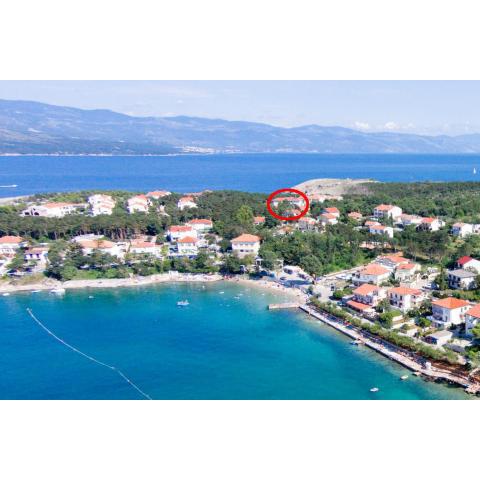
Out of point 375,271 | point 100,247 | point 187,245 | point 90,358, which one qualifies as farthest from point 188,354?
point 100,247

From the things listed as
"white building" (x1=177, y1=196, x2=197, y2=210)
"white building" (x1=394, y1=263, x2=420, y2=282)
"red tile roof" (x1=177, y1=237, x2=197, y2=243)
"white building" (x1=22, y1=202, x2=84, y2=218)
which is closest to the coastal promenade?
"white building" (x1=394, y1=263, x2=420, y2=282)

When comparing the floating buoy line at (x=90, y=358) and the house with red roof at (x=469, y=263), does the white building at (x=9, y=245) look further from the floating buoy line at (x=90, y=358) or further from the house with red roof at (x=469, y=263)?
the house with red roof at (x=469, y=263)

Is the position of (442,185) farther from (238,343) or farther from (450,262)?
(238,343)

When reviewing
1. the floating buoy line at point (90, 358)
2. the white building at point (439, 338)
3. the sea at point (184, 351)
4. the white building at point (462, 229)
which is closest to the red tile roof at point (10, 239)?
the sea at point (184, 351)

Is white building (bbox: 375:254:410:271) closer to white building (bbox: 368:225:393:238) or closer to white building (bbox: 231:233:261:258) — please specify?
white building (bbox: 368:225:393:238)

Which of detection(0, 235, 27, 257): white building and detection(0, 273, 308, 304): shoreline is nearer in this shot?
detection(0, 273, 308, 304): shoreline

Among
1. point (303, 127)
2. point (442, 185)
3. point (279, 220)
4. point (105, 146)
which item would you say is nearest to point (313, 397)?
point (279, 220)
